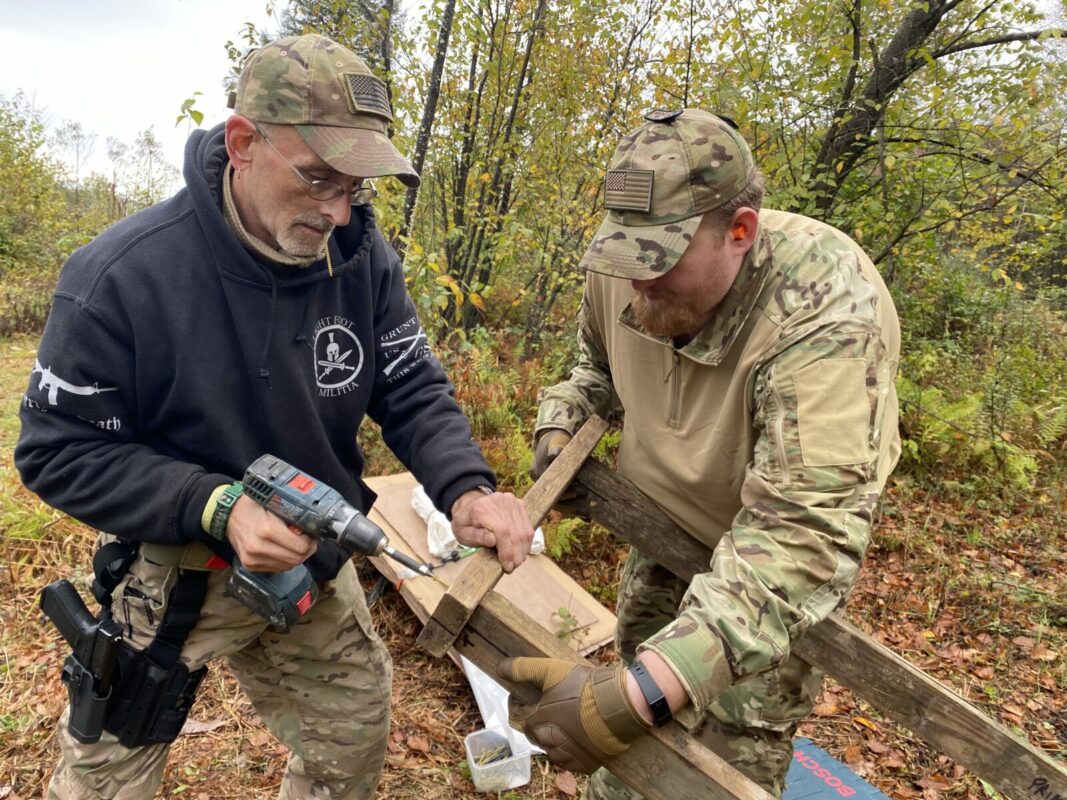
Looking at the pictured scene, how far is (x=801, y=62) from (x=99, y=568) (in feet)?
22.7

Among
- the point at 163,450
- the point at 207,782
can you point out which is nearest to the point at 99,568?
the point at 163,450

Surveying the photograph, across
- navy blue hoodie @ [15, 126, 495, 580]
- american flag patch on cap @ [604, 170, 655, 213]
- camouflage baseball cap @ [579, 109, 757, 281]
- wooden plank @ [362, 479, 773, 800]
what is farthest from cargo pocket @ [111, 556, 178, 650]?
american flag patch on cap @ [604, 170, 655, 213]

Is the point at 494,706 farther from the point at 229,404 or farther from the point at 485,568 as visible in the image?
the point at 229,404

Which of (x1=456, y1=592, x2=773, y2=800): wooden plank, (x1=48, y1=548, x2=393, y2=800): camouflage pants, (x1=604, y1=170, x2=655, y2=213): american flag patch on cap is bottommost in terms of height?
(x1=48, y1=548, x2=393, y2=800): camouflage pants

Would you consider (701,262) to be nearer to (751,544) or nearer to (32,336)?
(751,544)

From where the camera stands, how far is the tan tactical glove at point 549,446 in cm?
252

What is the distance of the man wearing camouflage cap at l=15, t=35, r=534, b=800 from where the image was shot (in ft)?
6.02

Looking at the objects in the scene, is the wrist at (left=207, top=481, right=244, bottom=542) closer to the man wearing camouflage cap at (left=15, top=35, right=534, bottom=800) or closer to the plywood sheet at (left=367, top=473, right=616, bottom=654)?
the man wearing camouflage cap at (left=15, top=35, right=534, bottom=800)

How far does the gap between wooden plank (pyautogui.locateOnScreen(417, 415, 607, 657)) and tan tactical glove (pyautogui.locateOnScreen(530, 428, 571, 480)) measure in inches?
5.1

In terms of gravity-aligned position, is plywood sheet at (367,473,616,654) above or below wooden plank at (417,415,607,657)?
below

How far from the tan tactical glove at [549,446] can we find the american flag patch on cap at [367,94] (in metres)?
1.31

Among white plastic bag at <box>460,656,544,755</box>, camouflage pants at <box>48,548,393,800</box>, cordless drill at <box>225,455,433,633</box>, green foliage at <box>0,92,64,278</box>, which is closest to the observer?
cordless drill at <box>225,455,433,633</box>

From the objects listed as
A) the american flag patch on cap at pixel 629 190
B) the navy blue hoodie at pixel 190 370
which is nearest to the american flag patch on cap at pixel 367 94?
the navy blue hoodie at pixel 190 370

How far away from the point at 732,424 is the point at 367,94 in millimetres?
1595
